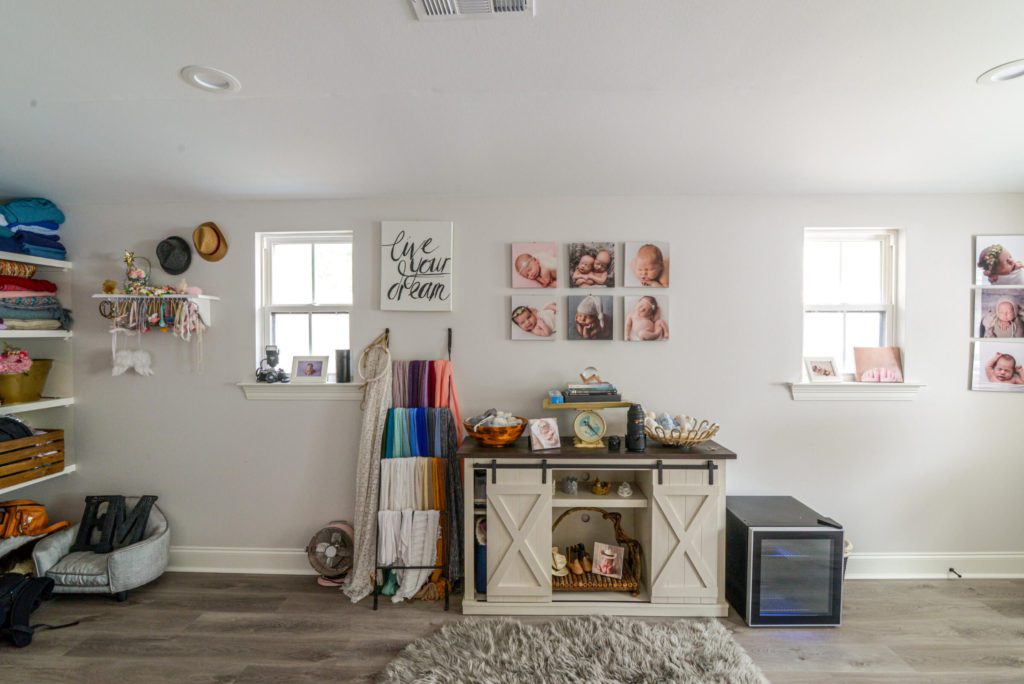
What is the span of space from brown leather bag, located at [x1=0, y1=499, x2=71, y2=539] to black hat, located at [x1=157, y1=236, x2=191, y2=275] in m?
1.56

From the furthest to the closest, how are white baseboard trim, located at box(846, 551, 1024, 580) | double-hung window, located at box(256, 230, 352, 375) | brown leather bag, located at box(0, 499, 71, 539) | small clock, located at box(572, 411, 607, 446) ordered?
1. double-hung window, located at box(256, 230, 352, 375)
2. white baseboard trim, located at box(846, 551, 1024, 580)
3. brown leather bag, located at box(0, 499, 71, 539)
4. small clock, located at box(572, 411, 607, 446)

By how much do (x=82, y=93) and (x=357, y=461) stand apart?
2.10m

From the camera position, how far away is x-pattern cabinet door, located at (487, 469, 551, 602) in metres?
2.40

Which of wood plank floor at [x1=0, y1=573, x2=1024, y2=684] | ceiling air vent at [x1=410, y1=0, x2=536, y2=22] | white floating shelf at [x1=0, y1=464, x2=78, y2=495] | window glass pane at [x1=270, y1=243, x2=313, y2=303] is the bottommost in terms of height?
wood plank floor at [x1=0, y1=573, x2=1024, y2=684]

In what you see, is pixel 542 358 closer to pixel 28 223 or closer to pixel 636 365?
pixel 636 365

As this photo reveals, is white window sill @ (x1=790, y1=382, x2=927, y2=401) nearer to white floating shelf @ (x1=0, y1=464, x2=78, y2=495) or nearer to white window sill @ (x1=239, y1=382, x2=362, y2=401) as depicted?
white window sill @ (x1=239, y1=382, x2=362, y2=401)

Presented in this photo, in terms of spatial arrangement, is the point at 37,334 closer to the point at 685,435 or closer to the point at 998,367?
the point at 685,435

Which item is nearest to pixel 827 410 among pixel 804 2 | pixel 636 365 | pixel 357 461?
pixel 636 365

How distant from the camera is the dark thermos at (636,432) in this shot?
2438 millimetres

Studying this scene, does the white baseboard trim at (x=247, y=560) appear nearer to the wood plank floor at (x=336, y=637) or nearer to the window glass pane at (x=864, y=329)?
the wood plank floor at (x=336, y=637)

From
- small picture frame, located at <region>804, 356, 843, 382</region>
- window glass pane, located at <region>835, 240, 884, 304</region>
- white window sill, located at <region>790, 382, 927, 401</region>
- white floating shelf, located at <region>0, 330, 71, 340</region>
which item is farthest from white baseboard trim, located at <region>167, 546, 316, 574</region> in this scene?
window glass pane, located at <region>835, 240, 884, 304</region>

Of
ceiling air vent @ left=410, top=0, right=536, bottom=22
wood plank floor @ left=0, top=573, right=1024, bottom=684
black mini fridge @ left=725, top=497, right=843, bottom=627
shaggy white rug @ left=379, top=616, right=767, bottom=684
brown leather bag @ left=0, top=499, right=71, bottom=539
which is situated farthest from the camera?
brown leather bag @ left=0, top=499, right=71, bottom=539

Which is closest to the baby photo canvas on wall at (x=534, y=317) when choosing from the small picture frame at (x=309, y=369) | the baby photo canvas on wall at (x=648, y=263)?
the baby photo canvas on wall at (x=648, y=263)

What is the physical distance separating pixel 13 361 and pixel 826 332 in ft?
15.3
